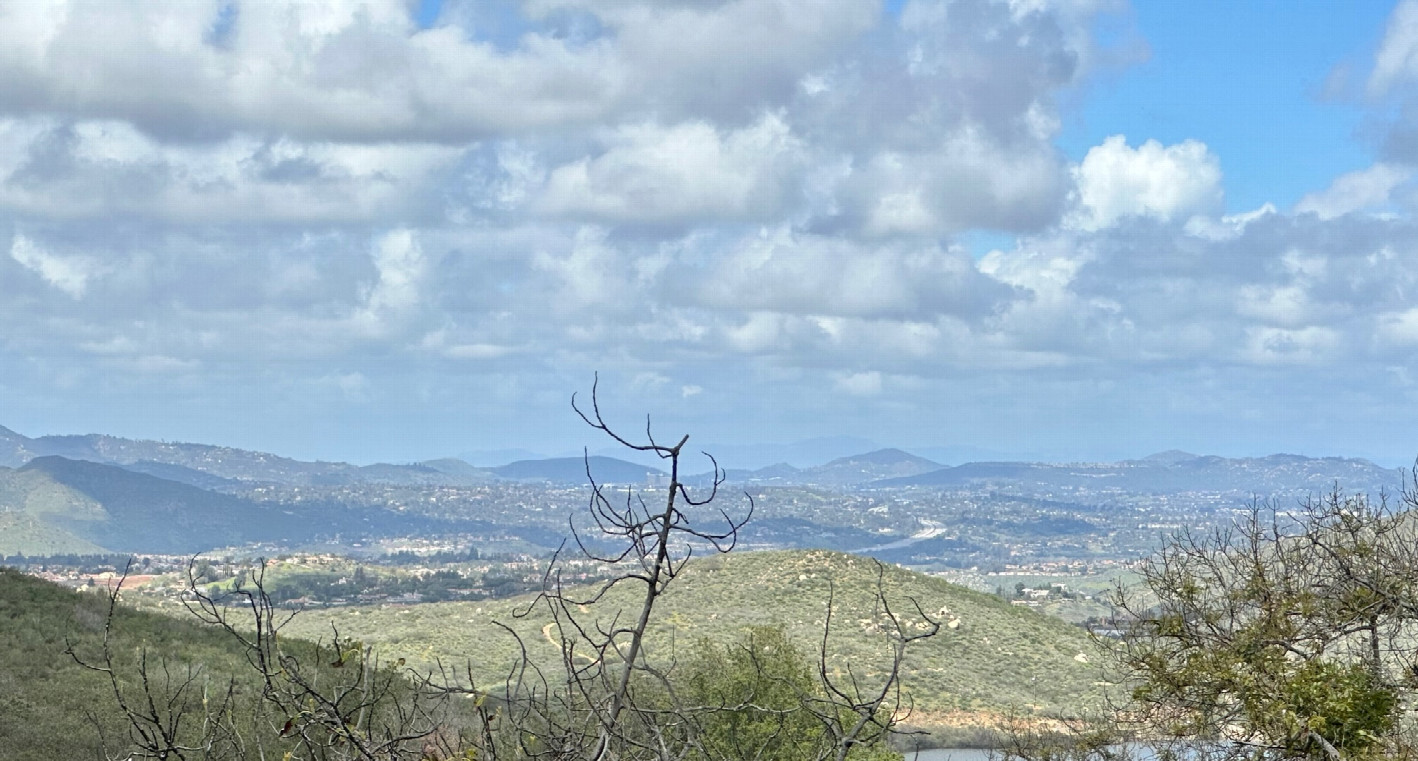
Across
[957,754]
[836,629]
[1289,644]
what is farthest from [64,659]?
[836,629]

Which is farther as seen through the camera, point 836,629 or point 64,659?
point 836,629

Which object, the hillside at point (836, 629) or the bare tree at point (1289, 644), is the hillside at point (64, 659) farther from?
the hillside at point (836, 629)

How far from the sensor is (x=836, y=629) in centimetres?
8500

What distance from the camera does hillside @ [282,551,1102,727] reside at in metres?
73.1

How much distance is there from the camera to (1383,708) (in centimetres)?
1688

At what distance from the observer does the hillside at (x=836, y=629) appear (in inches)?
2879

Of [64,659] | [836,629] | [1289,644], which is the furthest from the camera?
[836,629]

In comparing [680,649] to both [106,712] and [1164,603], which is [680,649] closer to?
[106,712]

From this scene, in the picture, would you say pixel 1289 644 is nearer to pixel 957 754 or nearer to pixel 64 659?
pixel 64 659

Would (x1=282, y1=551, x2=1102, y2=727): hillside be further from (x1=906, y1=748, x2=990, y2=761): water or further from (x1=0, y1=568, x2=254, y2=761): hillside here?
(x1=0, y1=568, x2=254, y2=761): hillside

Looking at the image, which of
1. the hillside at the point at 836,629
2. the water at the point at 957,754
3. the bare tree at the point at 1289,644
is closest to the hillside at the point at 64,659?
the bare tree at the point at 1289,644

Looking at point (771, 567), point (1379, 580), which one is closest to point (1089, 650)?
point (771, 567)

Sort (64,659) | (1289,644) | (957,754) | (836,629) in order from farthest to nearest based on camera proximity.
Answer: (836,629) → (957,754) → (64,659) → (1289,644)

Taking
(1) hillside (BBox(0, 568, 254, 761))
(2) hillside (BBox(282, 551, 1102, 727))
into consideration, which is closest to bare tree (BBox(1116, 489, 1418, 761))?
(1) hillside (BBox(0, 568, 254, 761))
